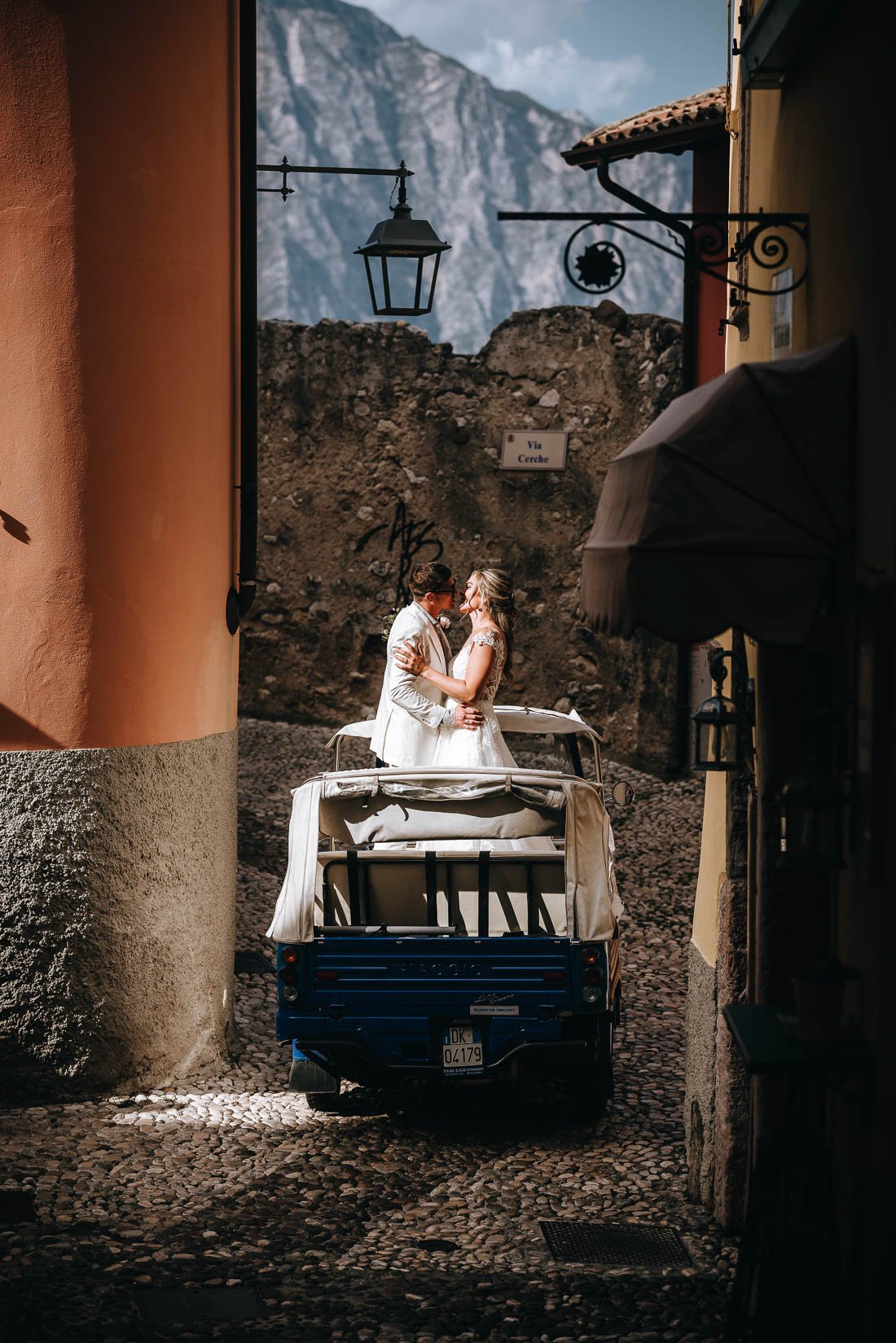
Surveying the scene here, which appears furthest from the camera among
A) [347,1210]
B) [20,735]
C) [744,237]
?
[20,735]

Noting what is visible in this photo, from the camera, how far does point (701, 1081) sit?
605 cm

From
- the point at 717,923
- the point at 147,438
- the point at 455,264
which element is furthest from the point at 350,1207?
the point at 455,264

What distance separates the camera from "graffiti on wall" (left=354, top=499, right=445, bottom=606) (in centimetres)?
1505

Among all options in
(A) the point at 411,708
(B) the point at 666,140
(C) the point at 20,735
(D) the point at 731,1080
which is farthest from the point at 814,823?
(B) the point at 666,140

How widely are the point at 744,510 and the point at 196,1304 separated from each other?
3123 mm

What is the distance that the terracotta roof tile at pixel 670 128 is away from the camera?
42.4 feet

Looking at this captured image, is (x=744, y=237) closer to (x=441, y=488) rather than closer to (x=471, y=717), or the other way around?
(x=471, y=717)

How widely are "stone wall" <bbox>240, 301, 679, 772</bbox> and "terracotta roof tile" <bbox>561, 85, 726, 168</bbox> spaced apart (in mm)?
1832

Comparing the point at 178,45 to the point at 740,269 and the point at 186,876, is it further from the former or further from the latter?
the point at 186,876

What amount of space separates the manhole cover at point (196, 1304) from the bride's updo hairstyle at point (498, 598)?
4.33 meters

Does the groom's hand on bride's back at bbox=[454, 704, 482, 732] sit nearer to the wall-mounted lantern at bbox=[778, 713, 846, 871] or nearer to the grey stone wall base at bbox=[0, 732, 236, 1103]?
the grey stone wall base at bbox=[0, 732, 236, 1103]

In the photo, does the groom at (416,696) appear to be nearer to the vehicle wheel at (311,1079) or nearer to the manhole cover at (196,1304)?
the vehicle wheel at (311,1079)

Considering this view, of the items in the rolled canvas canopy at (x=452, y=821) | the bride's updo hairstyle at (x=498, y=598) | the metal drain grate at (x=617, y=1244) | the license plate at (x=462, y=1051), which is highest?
the bride's updo hairstyle at (x=498, y=598)

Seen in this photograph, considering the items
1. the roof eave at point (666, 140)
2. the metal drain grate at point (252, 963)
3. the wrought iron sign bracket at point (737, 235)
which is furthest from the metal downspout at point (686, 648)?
the wrought iron sign bracket at point (737, 235)
